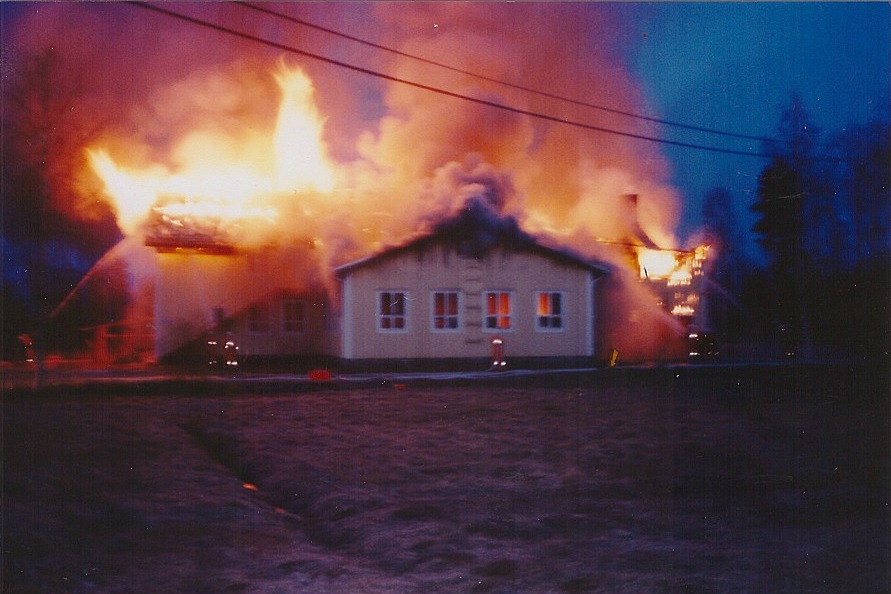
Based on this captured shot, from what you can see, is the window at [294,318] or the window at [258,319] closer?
the window at [258,319]

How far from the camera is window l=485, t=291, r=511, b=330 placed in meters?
22.8

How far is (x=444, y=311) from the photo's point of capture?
882 inches

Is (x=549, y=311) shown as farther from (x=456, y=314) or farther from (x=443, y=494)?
(x=443, y=494)

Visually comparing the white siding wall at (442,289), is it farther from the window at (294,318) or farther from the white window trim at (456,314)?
the window at (294,318)

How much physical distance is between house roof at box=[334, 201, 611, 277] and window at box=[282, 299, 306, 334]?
9.56 feet

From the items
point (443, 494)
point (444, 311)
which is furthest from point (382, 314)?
point (443, 494)

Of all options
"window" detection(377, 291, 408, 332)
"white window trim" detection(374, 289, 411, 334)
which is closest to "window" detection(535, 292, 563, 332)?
"white window trim" detection(374, 289, 411, 334)

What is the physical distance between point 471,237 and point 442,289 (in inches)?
71.1

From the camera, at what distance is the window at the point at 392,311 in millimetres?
22297

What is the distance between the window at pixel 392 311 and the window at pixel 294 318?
3.50 metres

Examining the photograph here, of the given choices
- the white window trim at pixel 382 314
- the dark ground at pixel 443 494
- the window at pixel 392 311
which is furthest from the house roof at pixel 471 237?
the dark ground at pixel 443 494

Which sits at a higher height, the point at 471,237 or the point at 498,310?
the point at 471,237

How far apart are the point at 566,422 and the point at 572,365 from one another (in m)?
9.98

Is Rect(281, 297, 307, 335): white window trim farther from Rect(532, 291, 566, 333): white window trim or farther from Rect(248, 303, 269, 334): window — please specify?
Rect(532, 291, 566, 333): white window trim
